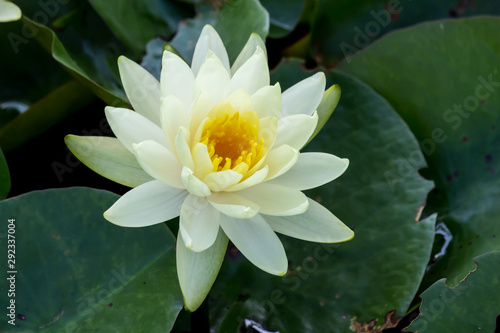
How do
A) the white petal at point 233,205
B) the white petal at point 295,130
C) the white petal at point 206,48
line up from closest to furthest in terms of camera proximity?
the white petal at point 233,205, the white petal at point 295,130, the white petal at point 206,48

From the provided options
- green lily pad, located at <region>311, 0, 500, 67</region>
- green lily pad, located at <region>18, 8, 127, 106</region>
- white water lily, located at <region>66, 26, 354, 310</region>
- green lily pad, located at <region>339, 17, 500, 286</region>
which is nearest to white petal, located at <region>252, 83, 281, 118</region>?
white water lily, located at <region>66, 26, 354, 310</region>

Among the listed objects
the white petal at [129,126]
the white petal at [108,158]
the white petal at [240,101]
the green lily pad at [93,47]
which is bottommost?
the green lily pad at [93,47]

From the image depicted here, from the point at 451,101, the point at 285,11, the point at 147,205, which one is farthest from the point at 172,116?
the point at 285,11

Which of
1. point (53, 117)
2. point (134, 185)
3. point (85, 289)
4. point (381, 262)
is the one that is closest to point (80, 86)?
point (53, 117)

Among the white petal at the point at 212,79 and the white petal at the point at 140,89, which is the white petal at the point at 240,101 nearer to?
the white petal at the point at 212,79

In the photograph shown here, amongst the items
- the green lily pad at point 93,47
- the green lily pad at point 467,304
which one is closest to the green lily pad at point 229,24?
the green lily pad at point 93,47

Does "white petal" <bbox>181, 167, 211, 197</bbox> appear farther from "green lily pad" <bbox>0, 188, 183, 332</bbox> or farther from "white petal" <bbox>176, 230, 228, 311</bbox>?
"green lily pad" <bbox>0, 188, 183, 332</bbox>

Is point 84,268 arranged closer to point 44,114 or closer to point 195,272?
point 195,272
